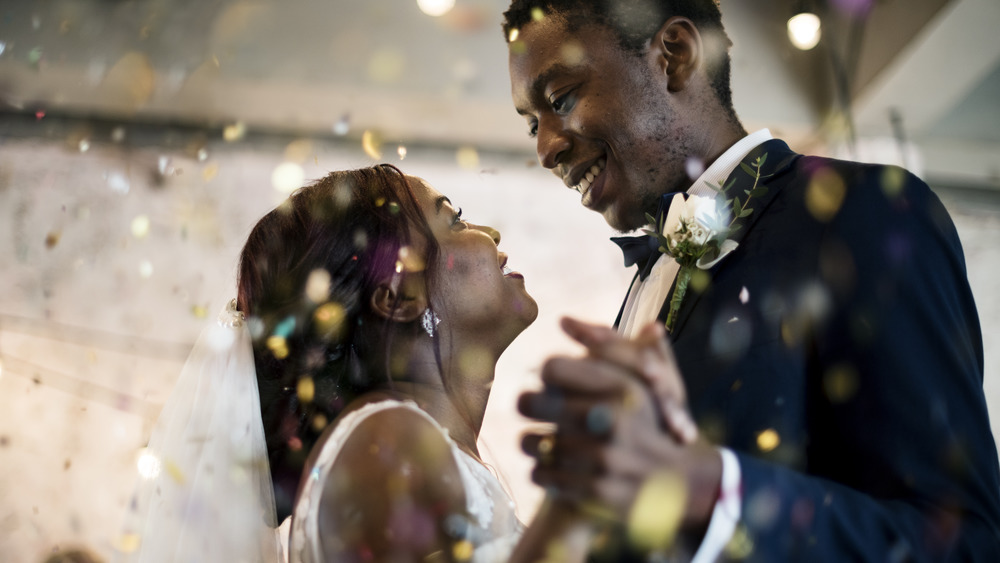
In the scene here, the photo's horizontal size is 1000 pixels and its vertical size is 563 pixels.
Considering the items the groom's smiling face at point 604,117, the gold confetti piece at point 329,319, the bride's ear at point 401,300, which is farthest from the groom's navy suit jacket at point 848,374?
the gold confetti piece at point 329,319

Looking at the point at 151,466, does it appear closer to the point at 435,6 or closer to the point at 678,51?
the point at 678,51

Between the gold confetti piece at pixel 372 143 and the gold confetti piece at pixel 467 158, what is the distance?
50cm

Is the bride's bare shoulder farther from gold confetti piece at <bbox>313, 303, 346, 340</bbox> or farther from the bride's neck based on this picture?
gold confetti piece at <bbox>313, 303, 346, 340</bbox>

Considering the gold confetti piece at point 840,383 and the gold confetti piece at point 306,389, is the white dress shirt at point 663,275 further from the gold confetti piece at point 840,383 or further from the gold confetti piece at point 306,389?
the gold confetti piece at point 306,389

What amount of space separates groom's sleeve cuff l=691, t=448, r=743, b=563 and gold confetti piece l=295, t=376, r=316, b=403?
1.17 m

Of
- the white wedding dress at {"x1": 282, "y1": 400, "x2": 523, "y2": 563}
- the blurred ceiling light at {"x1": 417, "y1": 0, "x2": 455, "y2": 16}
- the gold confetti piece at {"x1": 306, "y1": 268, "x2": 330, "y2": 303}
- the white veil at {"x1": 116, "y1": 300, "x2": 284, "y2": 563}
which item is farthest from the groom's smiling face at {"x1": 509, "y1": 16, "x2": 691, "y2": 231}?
the blurred ceiling light at {"x1": 417, "y1": 0, "x2": 455, "y2": 16}

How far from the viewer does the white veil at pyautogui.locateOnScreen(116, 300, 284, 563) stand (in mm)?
1693

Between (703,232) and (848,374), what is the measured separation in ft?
1.30

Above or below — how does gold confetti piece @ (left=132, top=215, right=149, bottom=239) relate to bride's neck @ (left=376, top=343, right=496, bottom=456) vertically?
above

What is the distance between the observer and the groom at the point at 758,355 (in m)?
0.73

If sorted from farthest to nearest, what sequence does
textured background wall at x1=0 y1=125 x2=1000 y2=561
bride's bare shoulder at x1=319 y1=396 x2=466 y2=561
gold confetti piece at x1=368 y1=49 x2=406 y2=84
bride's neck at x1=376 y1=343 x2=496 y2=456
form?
Result: gold confetti piece at x1=368 y1=49 x2=406 y2=84
textured background wall at x1=0 y1=125 x2=1000 y2=561
bride's neck at x1=376 y1=343 x2=496 y2=456
bride's bare shoulder at x1=319 y1=396 x2=466 y2=561

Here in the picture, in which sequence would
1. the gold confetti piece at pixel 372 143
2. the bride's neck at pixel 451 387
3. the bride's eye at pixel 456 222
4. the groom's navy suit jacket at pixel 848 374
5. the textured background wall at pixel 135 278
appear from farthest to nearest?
1. the gold confetti piece at pixel 372 143
2. the textured background wall at pixel 135 278
3. the bride's eye at pixel 456 222
4. the bride's neck at pixel 451 387
5. the groom's navy suit jacket at pixel 848 374

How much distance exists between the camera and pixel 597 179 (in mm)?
1899

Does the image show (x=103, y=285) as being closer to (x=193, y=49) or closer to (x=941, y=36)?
(x=193, y=49)
